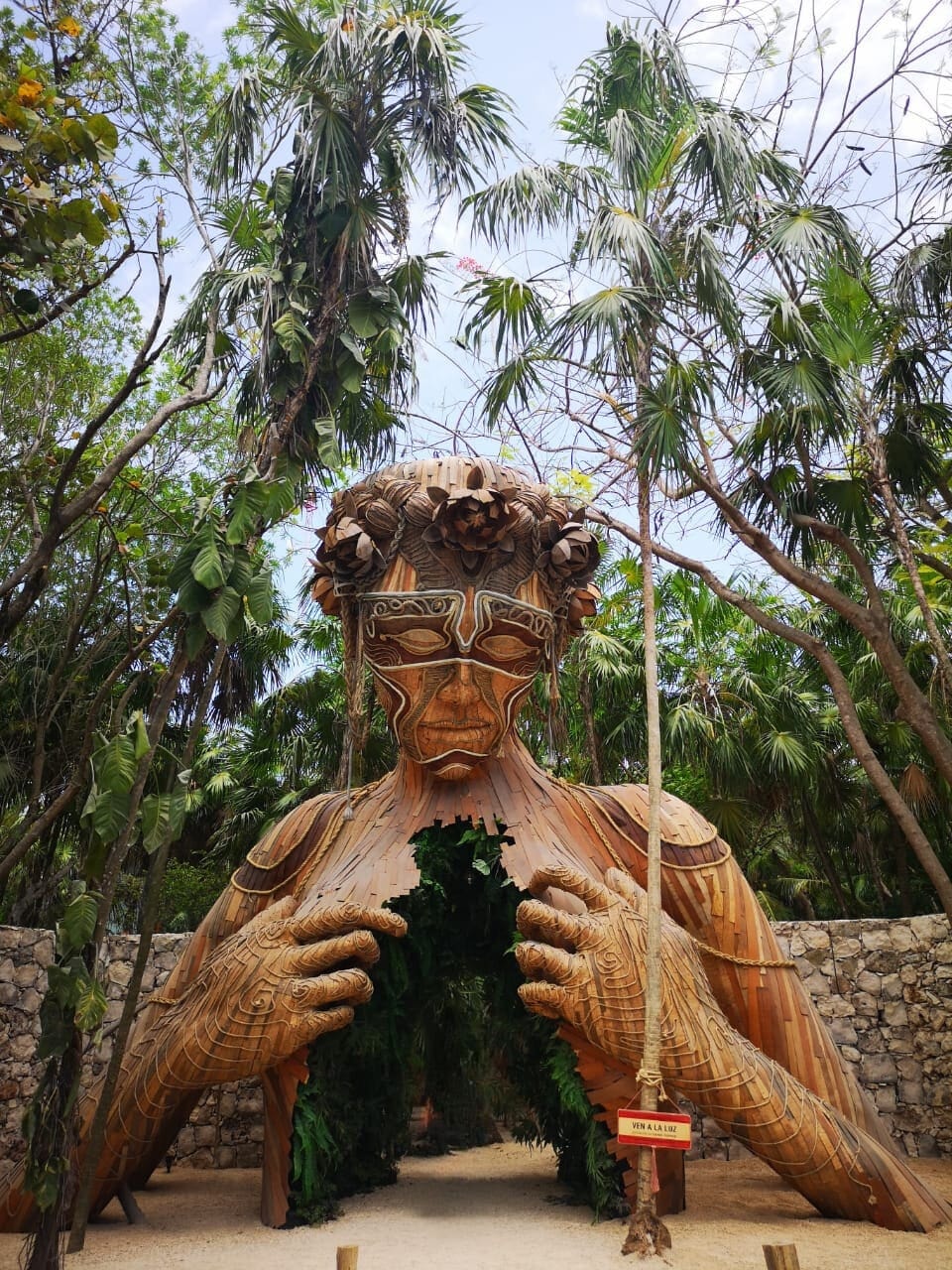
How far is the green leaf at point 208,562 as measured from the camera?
4559mm

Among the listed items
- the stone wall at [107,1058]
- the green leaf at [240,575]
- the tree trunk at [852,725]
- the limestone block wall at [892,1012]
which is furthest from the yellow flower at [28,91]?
the limestone block wall at [892,1012]

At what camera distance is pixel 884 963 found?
776 centimetres

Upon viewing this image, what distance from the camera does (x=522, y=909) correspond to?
421 centimetres

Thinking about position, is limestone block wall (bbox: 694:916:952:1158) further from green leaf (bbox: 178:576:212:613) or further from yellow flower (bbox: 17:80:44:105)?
yellow flower (bbox: 17:80:44:105)

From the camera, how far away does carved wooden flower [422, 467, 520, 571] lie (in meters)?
4.64

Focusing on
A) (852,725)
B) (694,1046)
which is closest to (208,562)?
(694,1046)

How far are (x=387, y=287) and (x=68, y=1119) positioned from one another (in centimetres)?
515

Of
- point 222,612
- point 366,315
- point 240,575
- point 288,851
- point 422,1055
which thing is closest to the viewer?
point 222,612

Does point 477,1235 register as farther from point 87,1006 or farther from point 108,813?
point 108,813

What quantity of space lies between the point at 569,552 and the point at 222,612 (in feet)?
5.36

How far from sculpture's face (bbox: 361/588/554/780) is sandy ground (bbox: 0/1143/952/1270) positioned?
190 centimetres

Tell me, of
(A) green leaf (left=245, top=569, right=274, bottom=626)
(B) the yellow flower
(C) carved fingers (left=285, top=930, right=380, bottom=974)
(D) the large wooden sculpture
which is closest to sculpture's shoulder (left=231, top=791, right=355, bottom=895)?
(D) the large wooden sculpture

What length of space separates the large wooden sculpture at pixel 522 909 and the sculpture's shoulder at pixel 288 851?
1cm

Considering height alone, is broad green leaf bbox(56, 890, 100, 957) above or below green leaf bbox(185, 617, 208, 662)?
below
